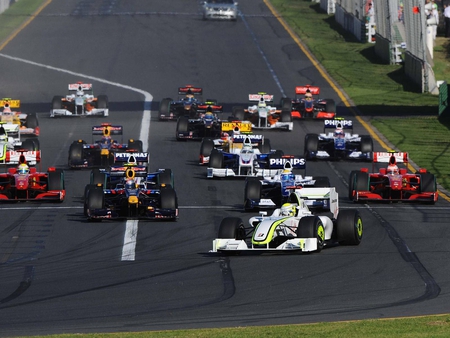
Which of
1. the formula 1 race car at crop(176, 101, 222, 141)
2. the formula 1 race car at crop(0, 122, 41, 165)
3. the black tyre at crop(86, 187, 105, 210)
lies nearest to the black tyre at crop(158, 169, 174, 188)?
the black tyre at crop(86, 187, 105, 210)

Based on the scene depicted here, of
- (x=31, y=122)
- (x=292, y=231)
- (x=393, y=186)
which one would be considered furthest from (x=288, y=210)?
(x=31, y=122)

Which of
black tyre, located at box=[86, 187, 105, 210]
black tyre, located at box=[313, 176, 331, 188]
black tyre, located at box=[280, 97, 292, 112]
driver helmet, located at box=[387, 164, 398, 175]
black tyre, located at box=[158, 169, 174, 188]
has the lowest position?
black tyre, located at box=[86, 187, 105, 210]

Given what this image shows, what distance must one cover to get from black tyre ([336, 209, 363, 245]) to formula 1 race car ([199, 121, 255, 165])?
438 inches

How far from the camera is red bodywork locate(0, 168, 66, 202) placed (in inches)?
1111

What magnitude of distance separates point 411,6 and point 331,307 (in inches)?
1437

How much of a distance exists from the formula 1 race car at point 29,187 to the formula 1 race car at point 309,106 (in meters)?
16.6

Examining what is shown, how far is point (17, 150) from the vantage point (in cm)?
3444

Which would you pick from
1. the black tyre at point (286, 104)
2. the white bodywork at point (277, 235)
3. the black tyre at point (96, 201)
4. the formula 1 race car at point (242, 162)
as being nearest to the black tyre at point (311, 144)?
the formula 1 race car at point (242, 162)

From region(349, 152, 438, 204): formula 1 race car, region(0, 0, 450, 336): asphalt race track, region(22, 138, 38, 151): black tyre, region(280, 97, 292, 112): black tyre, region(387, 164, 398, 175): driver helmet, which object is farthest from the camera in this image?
region(280, 97, 292, 112): black tyre

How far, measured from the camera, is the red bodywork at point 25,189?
2822 centimetres

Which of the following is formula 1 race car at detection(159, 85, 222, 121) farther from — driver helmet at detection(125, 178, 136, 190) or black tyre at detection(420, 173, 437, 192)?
driver helmet at detection(125, 178, 136, 190)

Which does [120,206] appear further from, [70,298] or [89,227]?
[70,298]

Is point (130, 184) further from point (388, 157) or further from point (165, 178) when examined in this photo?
point (388, 157)

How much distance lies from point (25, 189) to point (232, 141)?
7.94 meters
